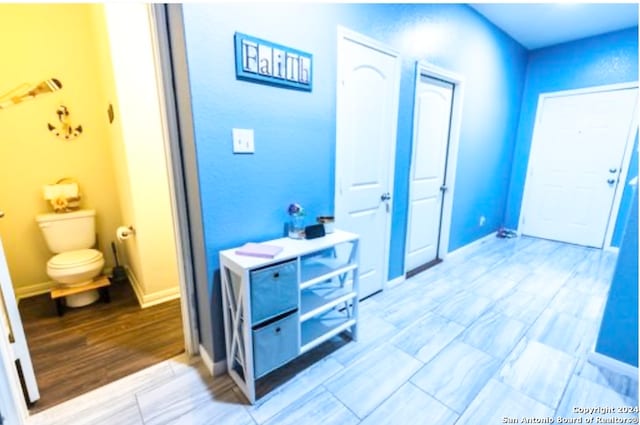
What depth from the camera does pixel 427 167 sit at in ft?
9.42

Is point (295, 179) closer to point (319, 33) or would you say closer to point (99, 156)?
point (319, 33)

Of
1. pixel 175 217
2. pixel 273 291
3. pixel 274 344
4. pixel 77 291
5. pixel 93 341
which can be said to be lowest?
pixel 93 341

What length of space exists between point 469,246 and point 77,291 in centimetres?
403

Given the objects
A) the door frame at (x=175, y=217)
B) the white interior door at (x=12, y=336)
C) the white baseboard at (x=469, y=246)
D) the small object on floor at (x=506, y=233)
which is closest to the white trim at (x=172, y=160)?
the door frame at (x=175, y=217)

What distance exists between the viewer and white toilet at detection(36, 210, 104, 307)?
218 cm

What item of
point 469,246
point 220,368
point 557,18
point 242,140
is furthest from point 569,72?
point 220,368

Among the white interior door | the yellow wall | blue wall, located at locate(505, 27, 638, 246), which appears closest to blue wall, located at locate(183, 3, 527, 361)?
the white interior door

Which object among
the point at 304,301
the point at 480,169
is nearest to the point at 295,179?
the point at 304,301

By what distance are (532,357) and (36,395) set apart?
271 centimetres

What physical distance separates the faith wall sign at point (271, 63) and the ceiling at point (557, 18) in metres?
2.20

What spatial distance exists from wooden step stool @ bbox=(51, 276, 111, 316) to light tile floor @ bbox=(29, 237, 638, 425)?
107 centimetres

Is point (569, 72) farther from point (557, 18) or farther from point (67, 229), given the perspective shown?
point (67, 229)

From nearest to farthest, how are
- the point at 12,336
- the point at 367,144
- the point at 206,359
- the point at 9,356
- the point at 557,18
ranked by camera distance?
the point at 9,356
the point at 12,336
the point at 206,359
the point at 367,144
the point at 557,18

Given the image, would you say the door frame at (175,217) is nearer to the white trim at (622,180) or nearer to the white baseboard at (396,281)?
the white baseboard at (396,281)
